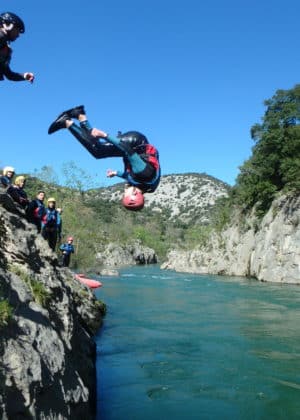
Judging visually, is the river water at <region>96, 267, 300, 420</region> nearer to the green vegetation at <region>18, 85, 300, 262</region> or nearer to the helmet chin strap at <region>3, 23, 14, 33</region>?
the helmet chin strap at <region>3, 23, 14, 33</region>

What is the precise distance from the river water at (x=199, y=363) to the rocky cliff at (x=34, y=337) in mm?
1817

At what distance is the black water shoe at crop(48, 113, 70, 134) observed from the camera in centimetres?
492

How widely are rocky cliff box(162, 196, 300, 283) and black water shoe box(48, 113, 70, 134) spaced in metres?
34.0

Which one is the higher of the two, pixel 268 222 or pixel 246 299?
pixel 268 222

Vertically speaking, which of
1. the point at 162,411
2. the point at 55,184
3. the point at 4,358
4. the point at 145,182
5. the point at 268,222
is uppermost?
the point at 55,184

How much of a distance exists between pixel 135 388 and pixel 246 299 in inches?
631

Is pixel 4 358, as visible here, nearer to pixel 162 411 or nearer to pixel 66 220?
pixel 162 411

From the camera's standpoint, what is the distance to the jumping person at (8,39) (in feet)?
14.6

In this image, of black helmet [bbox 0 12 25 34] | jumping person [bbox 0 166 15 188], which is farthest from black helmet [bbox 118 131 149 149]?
jumping person [bbox 0 166 15 188]

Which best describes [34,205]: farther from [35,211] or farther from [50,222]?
[50,222]

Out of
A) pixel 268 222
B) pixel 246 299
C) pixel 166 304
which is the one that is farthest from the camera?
pixel 268 222

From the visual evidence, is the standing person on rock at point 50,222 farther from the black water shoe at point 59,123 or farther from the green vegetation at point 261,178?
the green vegetation at point 261,178

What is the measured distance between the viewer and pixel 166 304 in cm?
2272

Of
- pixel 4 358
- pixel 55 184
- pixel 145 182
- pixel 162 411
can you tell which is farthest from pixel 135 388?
pixel 55 184
